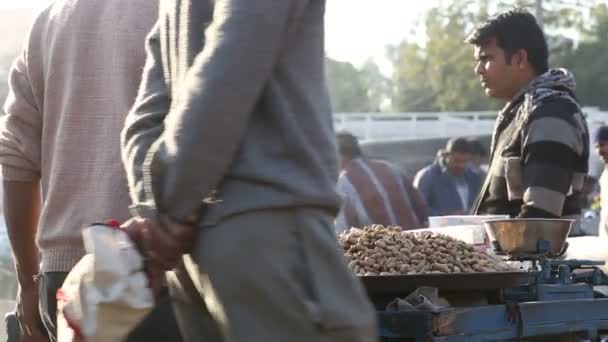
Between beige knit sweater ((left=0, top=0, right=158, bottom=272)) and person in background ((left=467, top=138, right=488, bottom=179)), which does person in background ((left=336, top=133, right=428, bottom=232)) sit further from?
person in background ((left=467, top=138, right=488, bottom=179))

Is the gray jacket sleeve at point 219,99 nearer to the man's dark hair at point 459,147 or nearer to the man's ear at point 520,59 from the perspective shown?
the man's ear at point 520,59

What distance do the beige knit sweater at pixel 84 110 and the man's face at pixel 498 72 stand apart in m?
2.29

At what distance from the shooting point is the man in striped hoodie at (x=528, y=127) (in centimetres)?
498

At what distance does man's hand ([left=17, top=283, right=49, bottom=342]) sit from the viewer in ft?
12.8

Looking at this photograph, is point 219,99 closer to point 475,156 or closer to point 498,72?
point 498,72

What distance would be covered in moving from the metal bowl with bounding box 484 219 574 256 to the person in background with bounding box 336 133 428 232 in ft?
9.87

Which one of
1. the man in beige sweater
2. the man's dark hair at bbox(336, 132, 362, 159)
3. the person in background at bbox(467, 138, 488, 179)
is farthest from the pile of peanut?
the person in background at bbox(467, 138, 488, 179)

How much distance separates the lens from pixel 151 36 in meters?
2.87

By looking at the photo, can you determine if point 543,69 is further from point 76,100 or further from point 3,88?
point 3,88

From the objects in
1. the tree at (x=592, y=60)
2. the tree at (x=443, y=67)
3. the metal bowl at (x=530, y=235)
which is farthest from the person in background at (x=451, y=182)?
the tree at (x=592, y=60)

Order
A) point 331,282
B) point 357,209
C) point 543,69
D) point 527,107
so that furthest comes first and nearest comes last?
point 357,209, point 543,69, point 527,107, point 331,282

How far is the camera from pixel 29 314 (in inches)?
155

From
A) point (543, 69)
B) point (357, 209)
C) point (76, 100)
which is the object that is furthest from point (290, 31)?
point (357, 209)

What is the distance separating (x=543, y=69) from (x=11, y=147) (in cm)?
255
